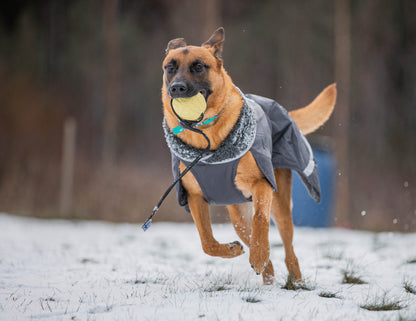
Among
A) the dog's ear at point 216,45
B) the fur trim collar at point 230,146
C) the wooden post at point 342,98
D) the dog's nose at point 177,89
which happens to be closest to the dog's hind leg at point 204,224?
the fur trim collar at point 230,146

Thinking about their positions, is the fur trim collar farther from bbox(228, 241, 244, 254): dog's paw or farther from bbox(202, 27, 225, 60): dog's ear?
bbox(228, 241, 244, 254): dog's paw

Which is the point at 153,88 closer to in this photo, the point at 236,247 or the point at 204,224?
the point at 204,224

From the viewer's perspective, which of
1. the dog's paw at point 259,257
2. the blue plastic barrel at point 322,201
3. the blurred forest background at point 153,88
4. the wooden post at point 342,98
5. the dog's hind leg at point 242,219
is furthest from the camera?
the blurred forest background at point 153,88

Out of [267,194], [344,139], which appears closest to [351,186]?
[344,139]

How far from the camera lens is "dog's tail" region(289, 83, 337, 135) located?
12.1 ft

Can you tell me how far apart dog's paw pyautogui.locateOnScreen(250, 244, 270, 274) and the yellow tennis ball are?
0.87 meters

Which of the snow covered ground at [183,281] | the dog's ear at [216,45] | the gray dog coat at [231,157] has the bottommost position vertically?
the snow covered ground at [183,281]

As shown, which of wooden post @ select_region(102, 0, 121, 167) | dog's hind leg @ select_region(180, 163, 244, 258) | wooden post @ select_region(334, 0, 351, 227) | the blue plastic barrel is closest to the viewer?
dog's hind leg @ select_region(180, 163, 244, 258)

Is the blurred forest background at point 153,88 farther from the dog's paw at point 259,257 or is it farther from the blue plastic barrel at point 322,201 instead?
the dog's paw at point 259,257

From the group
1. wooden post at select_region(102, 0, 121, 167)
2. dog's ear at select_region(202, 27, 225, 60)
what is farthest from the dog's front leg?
wooden post at select_region(102, 0, 121, 167)

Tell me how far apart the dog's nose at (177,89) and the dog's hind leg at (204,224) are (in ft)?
1.99

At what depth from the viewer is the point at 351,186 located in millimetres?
12148

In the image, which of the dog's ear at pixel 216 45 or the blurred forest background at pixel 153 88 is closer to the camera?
the dog's ear at pixel 216 45

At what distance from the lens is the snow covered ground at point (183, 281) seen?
216cm
